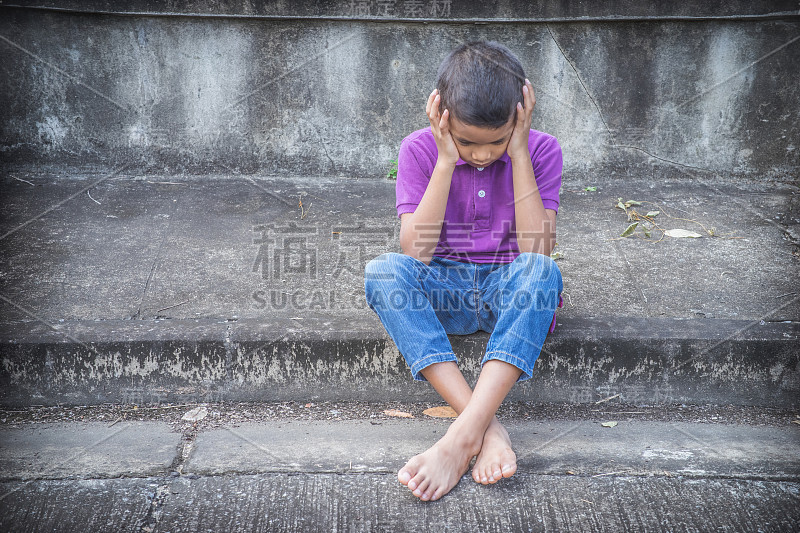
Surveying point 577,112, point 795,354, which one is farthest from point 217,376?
point 577,112

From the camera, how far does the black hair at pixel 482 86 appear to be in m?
1.91

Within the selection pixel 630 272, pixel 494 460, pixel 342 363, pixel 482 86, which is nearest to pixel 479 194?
pixel 482 86

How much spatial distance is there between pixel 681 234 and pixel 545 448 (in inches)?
64.6

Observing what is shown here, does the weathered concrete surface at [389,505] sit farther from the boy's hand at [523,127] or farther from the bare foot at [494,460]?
the boy's hand at [523,127]

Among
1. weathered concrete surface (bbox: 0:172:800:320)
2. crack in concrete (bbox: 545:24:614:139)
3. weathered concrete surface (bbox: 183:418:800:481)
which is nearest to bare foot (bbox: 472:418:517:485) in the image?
weathered concrete surface (bbox: 183:418:800:481)

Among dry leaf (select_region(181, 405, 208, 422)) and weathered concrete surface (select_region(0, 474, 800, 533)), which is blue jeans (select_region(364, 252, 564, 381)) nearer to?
weathered concrete surface (select_region(0, 474, 800, 533))

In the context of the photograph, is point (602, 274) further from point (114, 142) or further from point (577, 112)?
point (114, 142)

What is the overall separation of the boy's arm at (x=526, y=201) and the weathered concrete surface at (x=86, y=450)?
51.0 inches

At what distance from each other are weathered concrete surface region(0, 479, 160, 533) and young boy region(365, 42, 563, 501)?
719 mm

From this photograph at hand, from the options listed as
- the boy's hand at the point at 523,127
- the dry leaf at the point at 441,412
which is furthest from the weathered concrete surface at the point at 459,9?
the dry leaf at the point at 441,412

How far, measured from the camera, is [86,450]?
1950 mm

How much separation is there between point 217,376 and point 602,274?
162 cm

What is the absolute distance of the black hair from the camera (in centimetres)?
191

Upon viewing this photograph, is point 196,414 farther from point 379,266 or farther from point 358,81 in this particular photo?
point 358,81
